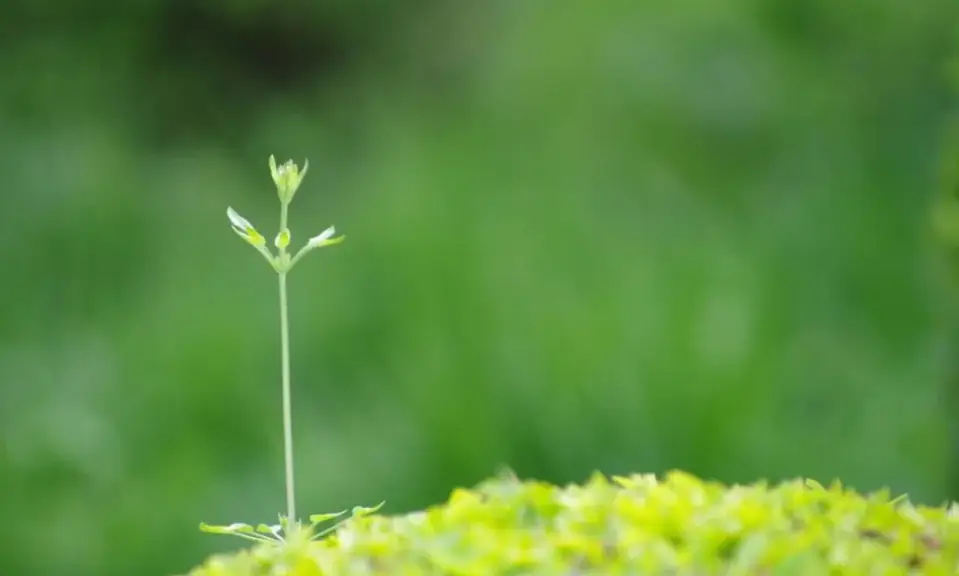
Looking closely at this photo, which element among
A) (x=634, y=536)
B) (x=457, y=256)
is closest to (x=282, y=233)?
(x=634, y=536)

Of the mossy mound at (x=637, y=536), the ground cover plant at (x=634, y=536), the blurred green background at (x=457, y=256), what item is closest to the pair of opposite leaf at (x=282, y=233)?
the ground cover plant at (x=634, y=536)

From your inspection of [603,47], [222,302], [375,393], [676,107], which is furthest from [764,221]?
[222,302]

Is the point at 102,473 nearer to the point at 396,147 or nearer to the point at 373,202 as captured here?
the point at 373,202

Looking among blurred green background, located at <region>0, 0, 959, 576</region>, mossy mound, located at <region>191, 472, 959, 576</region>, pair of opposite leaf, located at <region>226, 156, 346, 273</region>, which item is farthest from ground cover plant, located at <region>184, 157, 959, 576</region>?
blurred green background, located at <region>0, 0, 959, 576</region>

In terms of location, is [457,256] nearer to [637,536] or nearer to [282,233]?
[282,233]

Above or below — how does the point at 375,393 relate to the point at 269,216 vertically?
below

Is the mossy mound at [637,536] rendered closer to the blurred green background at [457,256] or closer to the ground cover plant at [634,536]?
the ground cover plant at [634,536]
